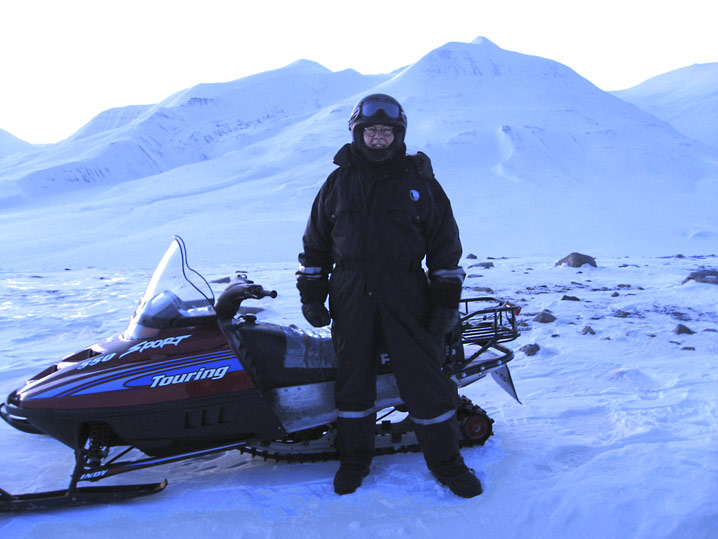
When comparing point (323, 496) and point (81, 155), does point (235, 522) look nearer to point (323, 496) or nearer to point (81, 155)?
point (323, 496)

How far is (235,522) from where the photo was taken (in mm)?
2469

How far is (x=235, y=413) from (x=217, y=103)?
7951 centimetres

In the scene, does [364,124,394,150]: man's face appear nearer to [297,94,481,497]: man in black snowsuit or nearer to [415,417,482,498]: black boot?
[297,94,481,497]: man in black snowsuit

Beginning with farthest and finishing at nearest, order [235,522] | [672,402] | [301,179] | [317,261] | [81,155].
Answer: [81,155] → [301,179] → [672,402] → [317,261] → [235,522]

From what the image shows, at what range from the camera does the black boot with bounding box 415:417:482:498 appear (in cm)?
269

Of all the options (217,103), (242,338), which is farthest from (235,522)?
(217,103)

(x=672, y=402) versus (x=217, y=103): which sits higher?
(x=217, y=103)

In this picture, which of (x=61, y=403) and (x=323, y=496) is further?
(x=323, y=496)

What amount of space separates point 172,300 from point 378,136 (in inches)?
50.2

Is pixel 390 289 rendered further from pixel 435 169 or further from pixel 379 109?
pixel 435 169

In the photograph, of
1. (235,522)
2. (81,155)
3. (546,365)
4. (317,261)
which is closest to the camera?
(235,522)

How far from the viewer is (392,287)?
2658 millimetres

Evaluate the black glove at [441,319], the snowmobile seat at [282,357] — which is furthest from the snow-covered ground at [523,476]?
the black glove at [441,319]

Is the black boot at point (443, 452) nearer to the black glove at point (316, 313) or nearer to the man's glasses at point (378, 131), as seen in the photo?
the black glove at point (316, 313)
